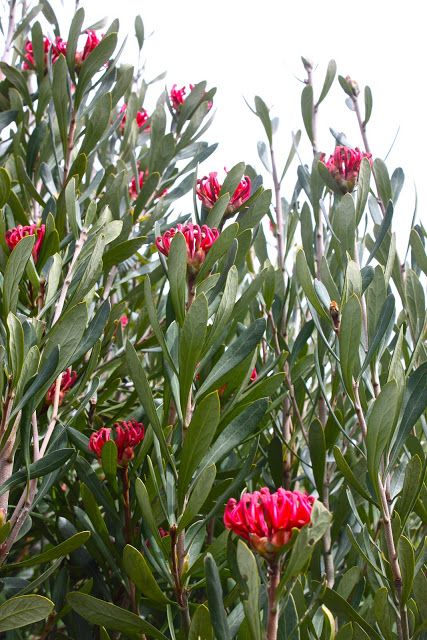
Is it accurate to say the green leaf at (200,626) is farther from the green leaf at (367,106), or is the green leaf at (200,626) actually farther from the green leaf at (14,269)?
the green leaf at (367,106)

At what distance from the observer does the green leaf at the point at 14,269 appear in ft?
3.42

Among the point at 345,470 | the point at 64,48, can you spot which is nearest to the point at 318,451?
the point at 345,470

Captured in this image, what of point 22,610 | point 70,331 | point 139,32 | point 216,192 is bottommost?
point 22,610

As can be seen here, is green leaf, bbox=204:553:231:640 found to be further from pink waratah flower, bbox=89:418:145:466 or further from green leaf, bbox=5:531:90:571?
pink waratah flower, bbox=89:418:145:466

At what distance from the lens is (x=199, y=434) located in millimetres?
955

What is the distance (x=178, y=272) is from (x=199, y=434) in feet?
0.79

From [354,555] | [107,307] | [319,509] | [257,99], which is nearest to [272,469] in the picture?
[354,555]

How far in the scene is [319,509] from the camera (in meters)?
0.75

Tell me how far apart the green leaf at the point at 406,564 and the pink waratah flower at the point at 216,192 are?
0.70 m

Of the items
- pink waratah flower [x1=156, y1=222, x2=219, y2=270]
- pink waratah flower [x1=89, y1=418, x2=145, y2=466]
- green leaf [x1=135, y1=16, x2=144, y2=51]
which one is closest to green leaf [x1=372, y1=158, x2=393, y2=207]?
pink waratah flower [x1=156, y1=222, x2=219, y2=270]

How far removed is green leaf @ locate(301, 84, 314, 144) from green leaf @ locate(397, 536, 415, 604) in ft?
3.30

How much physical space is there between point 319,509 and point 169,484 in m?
0.34

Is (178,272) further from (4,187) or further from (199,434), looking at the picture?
(4,187)

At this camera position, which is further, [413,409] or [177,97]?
[177,97]
